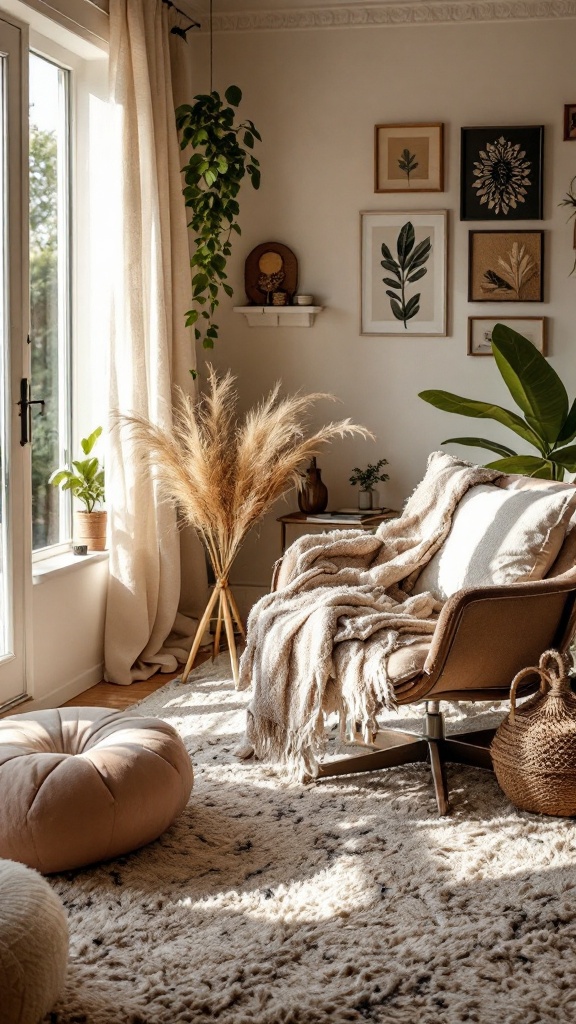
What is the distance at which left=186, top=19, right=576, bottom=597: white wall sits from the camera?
4652 mm

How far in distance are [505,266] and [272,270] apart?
1029 mm

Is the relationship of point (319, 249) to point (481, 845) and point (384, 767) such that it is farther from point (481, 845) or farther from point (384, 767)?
point (481, 845)

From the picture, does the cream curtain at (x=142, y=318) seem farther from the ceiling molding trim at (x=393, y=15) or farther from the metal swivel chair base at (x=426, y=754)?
the metal swivel chair base at (x=426, y=754)

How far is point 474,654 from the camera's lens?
9.07ft

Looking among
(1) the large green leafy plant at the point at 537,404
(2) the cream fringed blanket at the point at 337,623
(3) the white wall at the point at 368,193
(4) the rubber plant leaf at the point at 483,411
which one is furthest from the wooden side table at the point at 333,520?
(2) the cream fringed blanket at the point at 337,623

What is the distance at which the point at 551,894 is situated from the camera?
2.38 meters

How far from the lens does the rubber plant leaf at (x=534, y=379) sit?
4.12 m

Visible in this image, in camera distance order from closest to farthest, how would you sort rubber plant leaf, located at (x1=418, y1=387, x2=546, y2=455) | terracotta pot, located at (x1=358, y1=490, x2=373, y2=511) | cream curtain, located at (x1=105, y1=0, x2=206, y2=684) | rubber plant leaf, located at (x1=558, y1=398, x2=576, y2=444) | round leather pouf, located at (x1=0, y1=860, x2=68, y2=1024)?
round leather pouf, located at (x1=0, y1=860, x2=68, y2=1024) → cream curtain, located at (x1=105, y1=0, x2=206, y2=684) → rubber plant leaf, located at (x1=558, y1=398, x2=576, y2=444) → rubber plant leaf, located at (x1=418, y1=387, x2=546, y2=455) → terracotta pot, located at (x1=358, y1=490, x2=373, y2=511)

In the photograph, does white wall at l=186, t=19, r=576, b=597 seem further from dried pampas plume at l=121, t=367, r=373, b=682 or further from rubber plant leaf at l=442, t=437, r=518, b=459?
dried pampas plume at l=121, t=367, r=373, b=682

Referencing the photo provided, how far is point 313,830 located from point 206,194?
2702 millimetres

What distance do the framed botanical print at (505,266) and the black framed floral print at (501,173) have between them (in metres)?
0.09

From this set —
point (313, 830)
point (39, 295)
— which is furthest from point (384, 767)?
point (39, 295)

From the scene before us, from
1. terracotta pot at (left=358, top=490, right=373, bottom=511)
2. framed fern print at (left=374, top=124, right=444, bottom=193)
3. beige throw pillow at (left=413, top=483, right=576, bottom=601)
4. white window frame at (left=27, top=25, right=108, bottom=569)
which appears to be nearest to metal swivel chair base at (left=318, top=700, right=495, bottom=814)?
beige throw pillow at (left=413, top=483, right=576, bottom=601)

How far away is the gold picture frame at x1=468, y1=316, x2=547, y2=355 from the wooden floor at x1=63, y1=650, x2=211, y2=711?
1.91m
